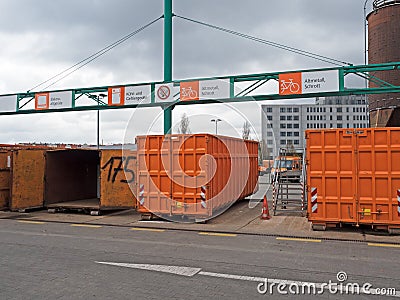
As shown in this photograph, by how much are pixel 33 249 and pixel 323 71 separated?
1559 centimetres

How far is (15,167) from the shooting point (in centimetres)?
1605

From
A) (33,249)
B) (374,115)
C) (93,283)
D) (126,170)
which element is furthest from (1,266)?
(374,115)

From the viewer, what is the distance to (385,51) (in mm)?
25094

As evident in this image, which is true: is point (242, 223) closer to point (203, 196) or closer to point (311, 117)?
point (203, 196)

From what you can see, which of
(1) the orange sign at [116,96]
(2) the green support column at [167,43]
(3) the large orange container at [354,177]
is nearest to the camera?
(3) the large orange container at [354,177]

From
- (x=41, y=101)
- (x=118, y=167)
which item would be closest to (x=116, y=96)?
(x=41, y=101)

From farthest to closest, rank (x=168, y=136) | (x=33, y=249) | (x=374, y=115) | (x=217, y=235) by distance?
(x=374, y=115)
(x=168, y=136)
(x=217, y=235)
(x=33, y=249)

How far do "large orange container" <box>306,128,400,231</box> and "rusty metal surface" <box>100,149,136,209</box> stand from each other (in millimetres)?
6748

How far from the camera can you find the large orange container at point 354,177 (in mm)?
10617

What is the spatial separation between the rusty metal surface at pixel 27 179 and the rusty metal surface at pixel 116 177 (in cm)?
339

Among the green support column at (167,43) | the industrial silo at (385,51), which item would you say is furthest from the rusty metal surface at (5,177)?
the industrial silo at (385,51)

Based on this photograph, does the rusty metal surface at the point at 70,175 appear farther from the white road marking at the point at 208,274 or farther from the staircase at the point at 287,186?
the white road marking at the point at 208,274

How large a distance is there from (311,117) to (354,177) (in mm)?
96790

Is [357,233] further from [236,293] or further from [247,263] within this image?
[236,293]
